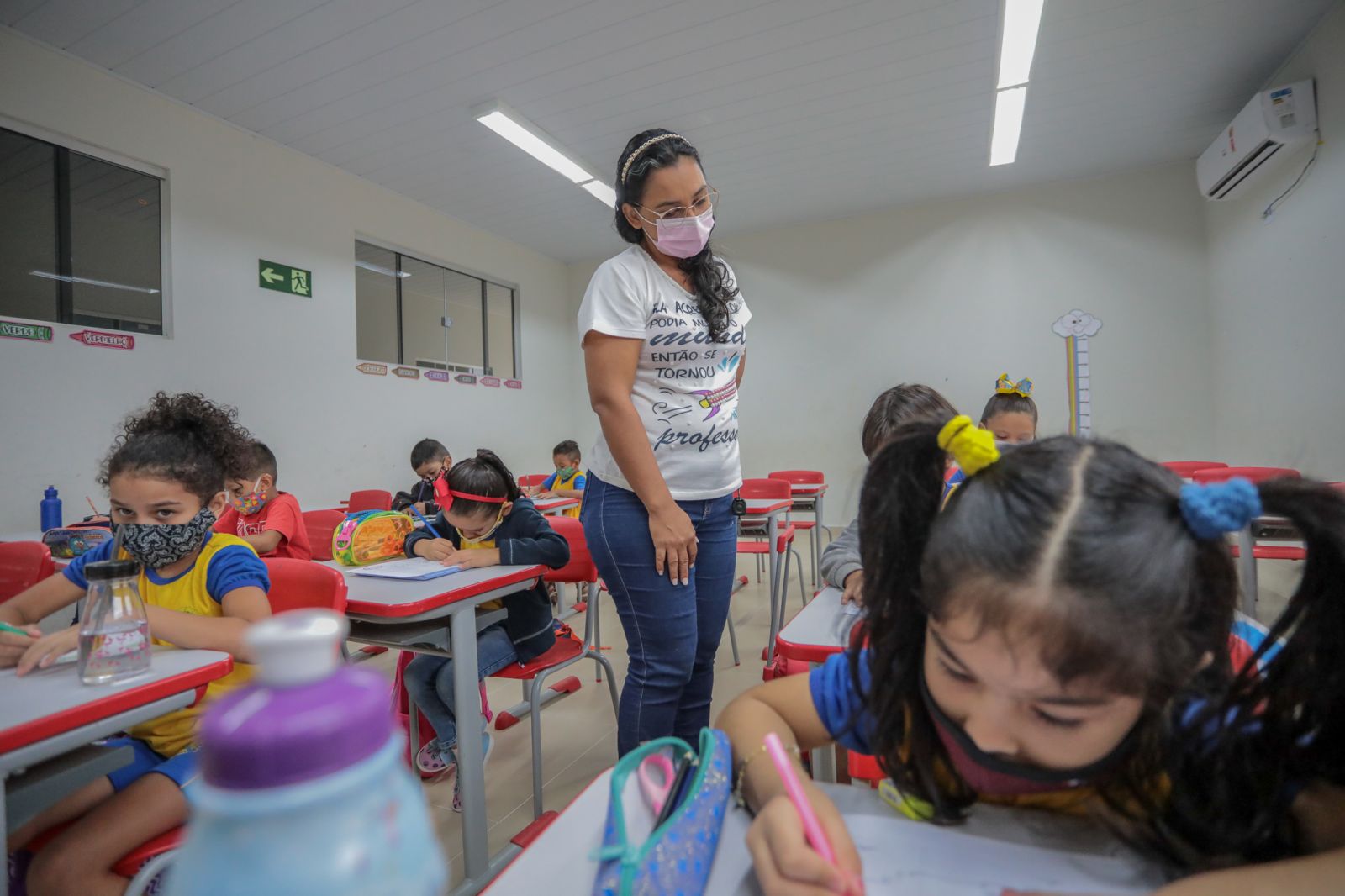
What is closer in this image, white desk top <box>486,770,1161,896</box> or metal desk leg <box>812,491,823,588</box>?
white desk top <box>486,770,1161,896</box>

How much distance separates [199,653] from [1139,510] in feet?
4.11

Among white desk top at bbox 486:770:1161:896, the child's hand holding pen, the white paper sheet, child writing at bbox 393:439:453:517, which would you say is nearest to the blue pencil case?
white desk top at bbox 486:770:1161:896

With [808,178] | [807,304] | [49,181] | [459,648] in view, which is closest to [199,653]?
[459,648]

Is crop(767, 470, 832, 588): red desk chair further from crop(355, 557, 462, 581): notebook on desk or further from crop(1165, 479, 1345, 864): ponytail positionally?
crop(1165, 479, 1345, 864): ponytail

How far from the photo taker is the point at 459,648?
4.82ft

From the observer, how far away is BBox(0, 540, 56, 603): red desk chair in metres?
1.79

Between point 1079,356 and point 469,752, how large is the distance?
539cm

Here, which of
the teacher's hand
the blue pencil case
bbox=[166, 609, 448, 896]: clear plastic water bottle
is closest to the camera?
bbox=[166, 609, 448, 896]: clear plastic water bottle

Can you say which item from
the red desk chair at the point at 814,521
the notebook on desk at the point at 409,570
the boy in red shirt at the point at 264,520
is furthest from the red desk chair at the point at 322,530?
the red desk chair at the point at 814,521

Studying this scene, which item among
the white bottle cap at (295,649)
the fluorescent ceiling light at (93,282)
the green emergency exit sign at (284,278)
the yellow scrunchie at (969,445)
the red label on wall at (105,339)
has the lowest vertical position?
the white bottle cap at (295,649)

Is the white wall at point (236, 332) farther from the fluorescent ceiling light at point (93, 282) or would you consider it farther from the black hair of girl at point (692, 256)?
the black hair of girl at point (692, 256)

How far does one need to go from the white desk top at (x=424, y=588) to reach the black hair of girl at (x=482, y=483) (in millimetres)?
313

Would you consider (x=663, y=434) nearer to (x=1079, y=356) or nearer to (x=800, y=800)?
(x=800, y=800)

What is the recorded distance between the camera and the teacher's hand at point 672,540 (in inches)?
43.2
